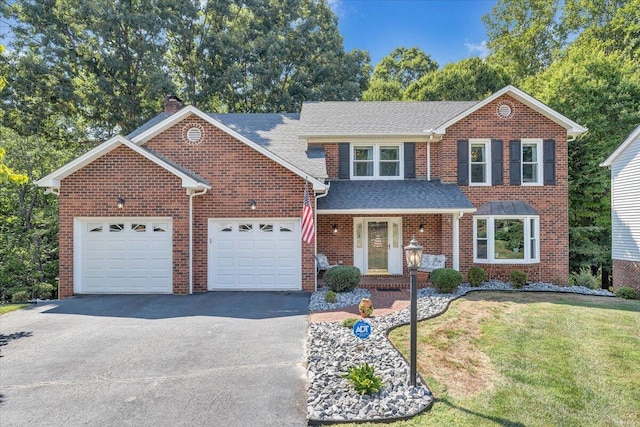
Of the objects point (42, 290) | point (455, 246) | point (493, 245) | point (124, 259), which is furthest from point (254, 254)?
point (42, 290)

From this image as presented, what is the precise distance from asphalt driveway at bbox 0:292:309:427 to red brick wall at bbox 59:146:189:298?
2043 mm

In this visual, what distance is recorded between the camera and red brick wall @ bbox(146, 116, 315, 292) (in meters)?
11.2

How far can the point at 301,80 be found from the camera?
25.9 metres

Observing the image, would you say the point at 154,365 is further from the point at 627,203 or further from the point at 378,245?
the point at 627,203

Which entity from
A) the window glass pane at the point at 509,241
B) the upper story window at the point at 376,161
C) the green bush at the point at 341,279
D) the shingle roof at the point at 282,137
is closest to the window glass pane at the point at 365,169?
the upper story window at the point at 376,161

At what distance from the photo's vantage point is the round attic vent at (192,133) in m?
11.7

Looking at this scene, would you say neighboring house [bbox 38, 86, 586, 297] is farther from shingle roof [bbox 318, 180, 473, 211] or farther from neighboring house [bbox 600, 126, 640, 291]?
neighboring house [bbox 600, 126, 640, 291]

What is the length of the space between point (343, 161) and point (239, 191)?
435cm

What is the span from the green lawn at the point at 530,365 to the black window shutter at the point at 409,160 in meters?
5.93

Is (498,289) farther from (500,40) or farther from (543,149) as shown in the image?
(500,40)

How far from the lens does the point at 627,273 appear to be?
13203mm

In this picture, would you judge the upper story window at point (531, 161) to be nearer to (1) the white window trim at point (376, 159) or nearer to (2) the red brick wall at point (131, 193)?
(1) the white window trim at point (376, 159)

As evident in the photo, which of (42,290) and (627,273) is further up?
(627,273)

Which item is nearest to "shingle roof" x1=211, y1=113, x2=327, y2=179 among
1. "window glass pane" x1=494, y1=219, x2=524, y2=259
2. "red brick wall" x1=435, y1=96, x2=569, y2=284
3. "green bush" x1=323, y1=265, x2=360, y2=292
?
"green bush" x1=323, y1=265, x2=360, y2=292
